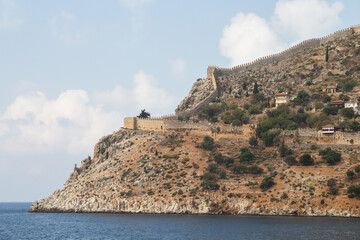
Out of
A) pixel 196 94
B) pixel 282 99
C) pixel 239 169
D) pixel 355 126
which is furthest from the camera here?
pixel 196 94

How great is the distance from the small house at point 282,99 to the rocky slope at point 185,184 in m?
16.7

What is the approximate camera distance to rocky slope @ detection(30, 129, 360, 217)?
214 feet

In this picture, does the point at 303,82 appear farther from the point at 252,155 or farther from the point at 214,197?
the point at 214,197

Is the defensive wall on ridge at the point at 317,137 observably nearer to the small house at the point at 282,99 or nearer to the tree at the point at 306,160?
the tree at the point at 306,160

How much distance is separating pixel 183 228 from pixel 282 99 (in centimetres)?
4564

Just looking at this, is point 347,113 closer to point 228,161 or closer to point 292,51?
point 228,161

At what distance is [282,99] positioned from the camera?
95938 mm

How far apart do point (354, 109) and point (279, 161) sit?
19696 millimetres

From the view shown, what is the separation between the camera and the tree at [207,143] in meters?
80.6

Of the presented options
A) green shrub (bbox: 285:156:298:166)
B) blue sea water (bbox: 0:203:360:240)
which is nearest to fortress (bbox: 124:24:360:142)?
green shrub (bbox: 285:156:298:166)

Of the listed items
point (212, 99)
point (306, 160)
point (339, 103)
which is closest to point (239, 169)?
point (306, 160)

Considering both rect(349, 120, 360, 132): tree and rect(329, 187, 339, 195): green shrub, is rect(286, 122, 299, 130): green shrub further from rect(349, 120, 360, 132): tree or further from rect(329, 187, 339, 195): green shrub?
rect(329, 187, 339, 195): green shrub

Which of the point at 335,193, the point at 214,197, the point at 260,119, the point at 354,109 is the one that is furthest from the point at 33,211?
the point at 354,109

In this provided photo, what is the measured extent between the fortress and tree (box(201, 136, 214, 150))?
9.24ft
